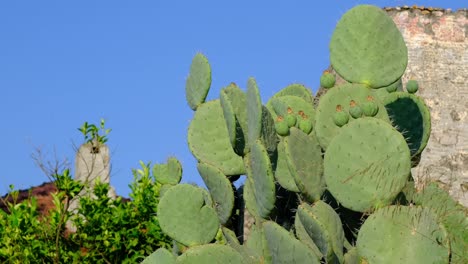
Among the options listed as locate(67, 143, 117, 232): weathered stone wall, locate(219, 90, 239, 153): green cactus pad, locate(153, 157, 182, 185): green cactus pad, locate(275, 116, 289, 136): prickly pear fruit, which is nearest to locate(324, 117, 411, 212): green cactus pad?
locate(275, 116, 289, 136): prickly pear fruit

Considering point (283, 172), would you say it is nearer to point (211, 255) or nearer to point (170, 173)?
point (211, 255)

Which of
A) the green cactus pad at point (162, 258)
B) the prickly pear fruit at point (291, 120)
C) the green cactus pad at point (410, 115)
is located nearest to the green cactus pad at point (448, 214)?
the green cactus pad at point (410, 115)

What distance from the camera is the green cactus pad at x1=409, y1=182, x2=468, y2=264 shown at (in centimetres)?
619

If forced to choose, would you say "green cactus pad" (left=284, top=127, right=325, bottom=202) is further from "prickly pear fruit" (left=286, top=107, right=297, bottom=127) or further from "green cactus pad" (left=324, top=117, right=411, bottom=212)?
"green cactus pad" (left=324, top=117, right=411, bottom=212)

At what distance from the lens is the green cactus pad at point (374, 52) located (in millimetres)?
6207

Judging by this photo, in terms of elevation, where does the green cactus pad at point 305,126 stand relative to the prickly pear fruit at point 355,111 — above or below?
above

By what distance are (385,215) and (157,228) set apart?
4.03 meters

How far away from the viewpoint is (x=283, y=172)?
6270 mm

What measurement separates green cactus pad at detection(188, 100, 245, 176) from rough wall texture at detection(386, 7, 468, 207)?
108 inches

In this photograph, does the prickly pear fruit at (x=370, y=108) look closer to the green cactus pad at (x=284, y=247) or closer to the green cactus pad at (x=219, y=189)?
the green cactus pad at (x=284, y=247)

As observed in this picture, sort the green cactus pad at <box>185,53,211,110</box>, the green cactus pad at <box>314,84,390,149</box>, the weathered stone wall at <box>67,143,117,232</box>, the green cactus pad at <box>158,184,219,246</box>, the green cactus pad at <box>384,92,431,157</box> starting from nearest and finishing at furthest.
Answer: the green cactus pad at <box>314,84,390,149</box> → the green cactus pad at <box>384,92,431,157</box> → the green cactus pad at <box>158,184,219,246</box> → the green cactus pad at <box>185,53,211,110</box> → the weathered stone wall at <box>67,143,117,232</box>

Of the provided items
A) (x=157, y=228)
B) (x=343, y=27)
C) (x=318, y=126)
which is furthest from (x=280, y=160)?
(x=157, y=228)

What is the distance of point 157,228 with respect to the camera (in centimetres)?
939

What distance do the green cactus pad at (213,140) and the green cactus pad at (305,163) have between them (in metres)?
0.75
